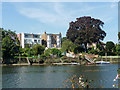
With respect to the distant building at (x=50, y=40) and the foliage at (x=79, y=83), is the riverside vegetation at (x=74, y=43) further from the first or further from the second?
the foliage at (x=79, y=83)

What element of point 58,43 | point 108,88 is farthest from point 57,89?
point 58,43

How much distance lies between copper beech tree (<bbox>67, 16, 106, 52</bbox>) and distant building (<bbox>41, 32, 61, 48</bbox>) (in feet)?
109

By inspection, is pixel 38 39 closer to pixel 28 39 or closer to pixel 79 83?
pixel 28 39

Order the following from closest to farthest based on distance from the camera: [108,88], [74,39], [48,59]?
[108,88]
[48,59]
[74,39]

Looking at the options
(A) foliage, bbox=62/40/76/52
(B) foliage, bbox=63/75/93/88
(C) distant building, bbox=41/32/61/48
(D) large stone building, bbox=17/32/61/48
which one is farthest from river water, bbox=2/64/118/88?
(C) distant building, bbox=41/32/61/48

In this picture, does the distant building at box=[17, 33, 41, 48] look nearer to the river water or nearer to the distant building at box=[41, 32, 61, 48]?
the distant building at box=[41, 32, 61, 48]

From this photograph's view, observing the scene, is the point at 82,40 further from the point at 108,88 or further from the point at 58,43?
the point at 108,88

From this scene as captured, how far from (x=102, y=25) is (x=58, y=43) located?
137 ft

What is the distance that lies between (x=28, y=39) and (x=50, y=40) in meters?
14.0

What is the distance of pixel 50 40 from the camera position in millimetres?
118438

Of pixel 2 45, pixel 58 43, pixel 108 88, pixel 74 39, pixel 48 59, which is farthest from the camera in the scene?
pixel 58 43

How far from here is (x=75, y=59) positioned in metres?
78.2

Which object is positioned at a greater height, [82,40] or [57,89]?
[82,40]

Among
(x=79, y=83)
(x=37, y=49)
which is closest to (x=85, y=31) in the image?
(x=37, y=49)
